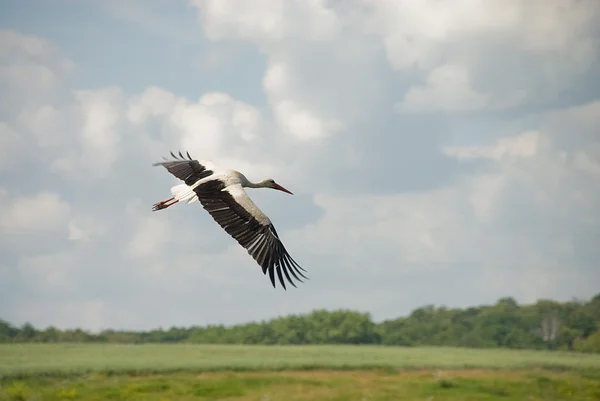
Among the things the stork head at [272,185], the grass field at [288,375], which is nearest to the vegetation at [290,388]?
the grass field at [288,375]

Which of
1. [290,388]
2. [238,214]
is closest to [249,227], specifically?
[238,214]

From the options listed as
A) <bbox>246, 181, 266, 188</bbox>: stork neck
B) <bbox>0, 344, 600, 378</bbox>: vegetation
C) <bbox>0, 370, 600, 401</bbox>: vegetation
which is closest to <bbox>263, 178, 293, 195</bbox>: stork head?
<bbox>246, 181, 266, 188</bbox>: stork neck

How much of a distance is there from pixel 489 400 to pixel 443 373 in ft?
43.2

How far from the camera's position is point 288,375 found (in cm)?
3922

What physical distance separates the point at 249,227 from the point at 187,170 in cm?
191

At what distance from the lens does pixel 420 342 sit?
71875 millimetres

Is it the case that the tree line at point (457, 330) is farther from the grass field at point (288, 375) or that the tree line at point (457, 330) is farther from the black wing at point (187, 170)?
the black wing at point (187, 170)

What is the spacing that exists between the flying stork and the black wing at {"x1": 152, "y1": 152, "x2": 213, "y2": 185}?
0.09 feet

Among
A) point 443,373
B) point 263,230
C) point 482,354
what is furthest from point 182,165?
point 482,354

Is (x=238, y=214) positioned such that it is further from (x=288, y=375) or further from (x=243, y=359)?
(x=243, y=359)

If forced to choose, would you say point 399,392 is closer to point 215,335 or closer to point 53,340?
point 53,340

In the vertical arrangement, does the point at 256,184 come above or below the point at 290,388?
above

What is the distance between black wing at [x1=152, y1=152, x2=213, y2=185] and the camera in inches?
Result: 668

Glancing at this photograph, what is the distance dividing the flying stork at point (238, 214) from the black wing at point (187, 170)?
28 millimetres
